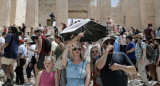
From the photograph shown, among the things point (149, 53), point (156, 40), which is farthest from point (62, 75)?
point (156, 40)

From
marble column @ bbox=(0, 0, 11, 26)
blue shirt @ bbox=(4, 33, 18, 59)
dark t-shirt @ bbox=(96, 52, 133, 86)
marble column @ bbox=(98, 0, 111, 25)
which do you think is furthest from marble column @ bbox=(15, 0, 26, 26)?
dark t-shirt @ bbox=(96, 52, 133, 86)

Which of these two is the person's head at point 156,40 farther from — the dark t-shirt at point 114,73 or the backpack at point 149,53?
the dark t-shirt at point 114,73

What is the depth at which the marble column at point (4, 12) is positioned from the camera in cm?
2208

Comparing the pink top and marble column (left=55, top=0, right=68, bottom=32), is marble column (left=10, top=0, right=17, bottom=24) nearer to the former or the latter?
marble column (left=55, top=0, right=68, bottom=32)

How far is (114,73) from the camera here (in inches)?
156

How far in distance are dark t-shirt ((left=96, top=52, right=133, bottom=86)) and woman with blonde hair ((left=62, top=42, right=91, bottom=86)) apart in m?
0.29

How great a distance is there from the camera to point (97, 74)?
4.29 metres

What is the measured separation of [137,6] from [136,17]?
4.26 feet

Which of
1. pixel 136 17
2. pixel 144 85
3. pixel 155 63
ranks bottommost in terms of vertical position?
pixel 144 85

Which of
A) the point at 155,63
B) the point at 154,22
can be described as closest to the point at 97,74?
the point at 155,63

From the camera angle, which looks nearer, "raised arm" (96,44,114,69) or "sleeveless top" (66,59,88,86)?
"raised arm" (96,44,114,69)

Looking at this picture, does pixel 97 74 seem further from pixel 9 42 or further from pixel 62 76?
pixel 9 42

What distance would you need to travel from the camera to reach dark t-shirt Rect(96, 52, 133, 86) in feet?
12.8

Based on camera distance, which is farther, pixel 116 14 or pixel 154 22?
pixel 116 14
